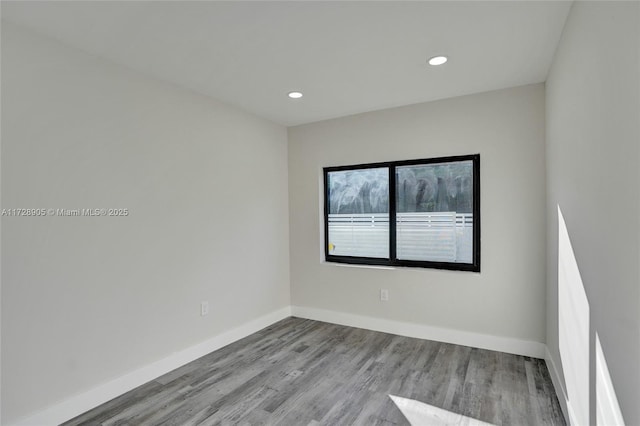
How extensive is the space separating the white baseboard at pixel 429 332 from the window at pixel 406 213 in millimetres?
631

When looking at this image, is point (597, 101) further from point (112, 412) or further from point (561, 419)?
point (112, 412)

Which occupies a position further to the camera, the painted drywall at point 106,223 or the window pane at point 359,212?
the window pane at point 359,212

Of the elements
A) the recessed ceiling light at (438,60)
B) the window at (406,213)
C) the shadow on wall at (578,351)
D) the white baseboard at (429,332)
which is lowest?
the white baseboard at (429,332)

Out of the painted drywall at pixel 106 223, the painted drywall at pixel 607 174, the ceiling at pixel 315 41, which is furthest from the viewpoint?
the painted drywall at pixel 106 223

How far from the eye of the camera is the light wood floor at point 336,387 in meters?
2.14

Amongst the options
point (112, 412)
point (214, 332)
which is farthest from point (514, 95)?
point (112, 412)

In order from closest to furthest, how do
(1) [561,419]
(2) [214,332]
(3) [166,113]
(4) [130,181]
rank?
(1) [561,419]
(4) [130,181]
(3) [166,113]
(2) [214,332]

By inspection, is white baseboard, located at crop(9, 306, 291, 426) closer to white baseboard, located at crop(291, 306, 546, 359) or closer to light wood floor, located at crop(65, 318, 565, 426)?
light wood floor, located at crop(65, 318, 565, 426)

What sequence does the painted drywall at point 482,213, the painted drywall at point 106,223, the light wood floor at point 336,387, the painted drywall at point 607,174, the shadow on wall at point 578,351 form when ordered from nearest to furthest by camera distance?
the painted drywall at point 607,174
the shadow on wall at point 578,351
the painted drywall at point 106,223
the light wood floor at point 336,387
the painted drywall at point 482,213

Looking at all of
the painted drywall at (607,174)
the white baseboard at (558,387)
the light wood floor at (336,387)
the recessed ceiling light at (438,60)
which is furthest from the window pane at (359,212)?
the painted drywall at (607,174)

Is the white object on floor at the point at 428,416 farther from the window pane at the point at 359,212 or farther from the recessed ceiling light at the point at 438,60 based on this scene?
the recessed ceiling light at the point at 438,60

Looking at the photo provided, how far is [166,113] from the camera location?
2.79 m

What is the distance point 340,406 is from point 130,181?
2238mm

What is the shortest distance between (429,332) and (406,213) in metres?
1.25
